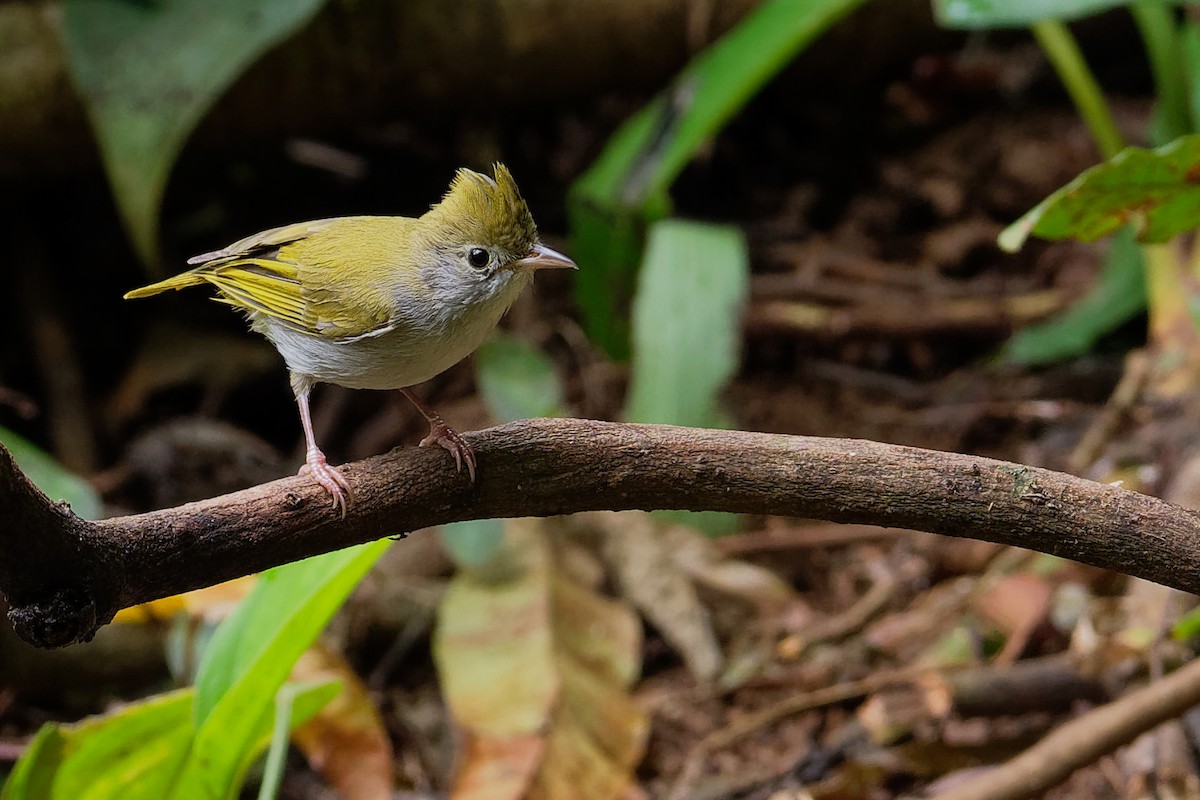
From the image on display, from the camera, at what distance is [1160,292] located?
4988mm

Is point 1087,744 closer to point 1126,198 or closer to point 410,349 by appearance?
point 1126,198

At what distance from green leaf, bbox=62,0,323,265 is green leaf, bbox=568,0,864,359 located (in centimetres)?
142

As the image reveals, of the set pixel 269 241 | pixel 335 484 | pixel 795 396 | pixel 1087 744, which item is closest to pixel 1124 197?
pixel 1087 744

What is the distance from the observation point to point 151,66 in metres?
4.80

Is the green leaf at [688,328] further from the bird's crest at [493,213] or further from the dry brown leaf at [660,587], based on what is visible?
the bird's crest at [493,213]

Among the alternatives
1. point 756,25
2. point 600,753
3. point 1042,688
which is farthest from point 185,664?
point 756,25

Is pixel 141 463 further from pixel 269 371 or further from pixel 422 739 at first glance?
pixel 422 739

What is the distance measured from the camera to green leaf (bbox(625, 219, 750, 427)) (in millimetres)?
4844

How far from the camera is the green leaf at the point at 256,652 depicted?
2762mm

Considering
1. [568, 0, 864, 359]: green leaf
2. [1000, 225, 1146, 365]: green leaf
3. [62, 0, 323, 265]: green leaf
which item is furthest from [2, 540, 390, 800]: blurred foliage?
[1000, 225, 1146, 365]: green leaf

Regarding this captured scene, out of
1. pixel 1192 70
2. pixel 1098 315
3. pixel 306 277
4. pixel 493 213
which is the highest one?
pixel 1192 70

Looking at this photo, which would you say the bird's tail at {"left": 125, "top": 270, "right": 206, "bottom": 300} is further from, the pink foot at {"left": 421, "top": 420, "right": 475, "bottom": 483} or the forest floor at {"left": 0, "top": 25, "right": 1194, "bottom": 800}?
the pink foot at {"left": 421, "top": 420, "right": 475, "bottom": 483}

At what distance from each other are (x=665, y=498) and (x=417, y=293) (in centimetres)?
84

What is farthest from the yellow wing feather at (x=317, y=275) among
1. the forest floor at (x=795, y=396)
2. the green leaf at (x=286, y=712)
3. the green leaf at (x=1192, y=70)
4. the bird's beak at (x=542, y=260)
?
the green leaf at (x=1192, y=70)
